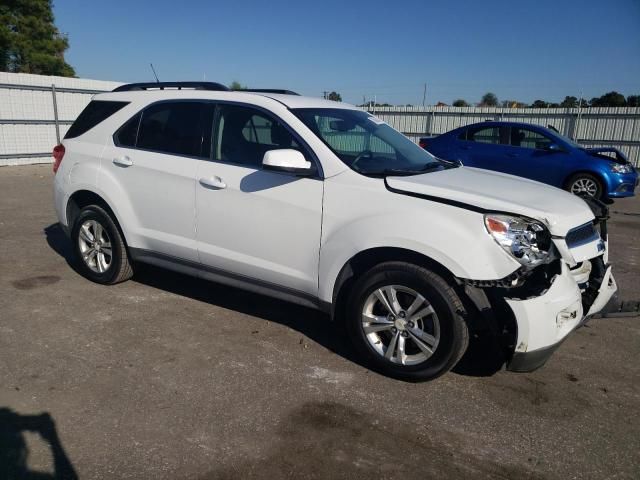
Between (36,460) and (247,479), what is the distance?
3.45ft

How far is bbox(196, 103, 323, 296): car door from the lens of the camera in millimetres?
3641

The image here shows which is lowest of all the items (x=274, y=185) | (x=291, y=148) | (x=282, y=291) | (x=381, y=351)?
(x=381, y=351)

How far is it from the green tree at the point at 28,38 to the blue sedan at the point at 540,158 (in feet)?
107

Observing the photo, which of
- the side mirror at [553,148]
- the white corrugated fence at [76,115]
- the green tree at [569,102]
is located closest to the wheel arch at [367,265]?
the side mirror at [553,148]

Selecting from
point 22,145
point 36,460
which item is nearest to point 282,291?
point 36,460

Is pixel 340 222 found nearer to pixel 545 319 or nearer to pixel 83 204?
pixel 545 319

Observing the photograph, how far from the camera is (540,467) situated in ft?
8.64

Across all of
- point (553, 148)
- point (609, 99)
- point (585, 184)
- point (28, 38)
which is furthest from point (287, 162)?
point (609, 99)

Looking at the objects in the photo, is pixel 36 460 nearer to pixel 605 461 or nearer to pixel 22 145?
pixel 605 461

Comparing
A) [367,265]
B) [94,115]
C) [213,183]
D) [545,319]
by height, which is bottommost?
[545,319]

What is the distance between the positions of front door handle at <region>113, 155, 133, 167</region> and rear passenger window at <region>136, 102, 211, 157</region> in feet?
0.51

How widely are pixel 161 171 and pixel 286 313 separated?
5.34ft

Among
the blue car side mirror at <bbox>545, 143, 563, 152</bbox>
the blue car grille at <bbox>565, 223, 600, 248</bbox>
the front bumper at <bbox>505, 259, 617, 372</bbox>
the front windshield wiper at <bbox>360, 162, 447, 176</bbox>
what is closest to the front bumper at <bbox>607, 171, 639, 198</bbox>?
the blue car side mirror at <bbox>545, 143, 563, 152</bbox>

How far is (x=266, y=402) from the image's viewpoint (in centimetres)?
312
